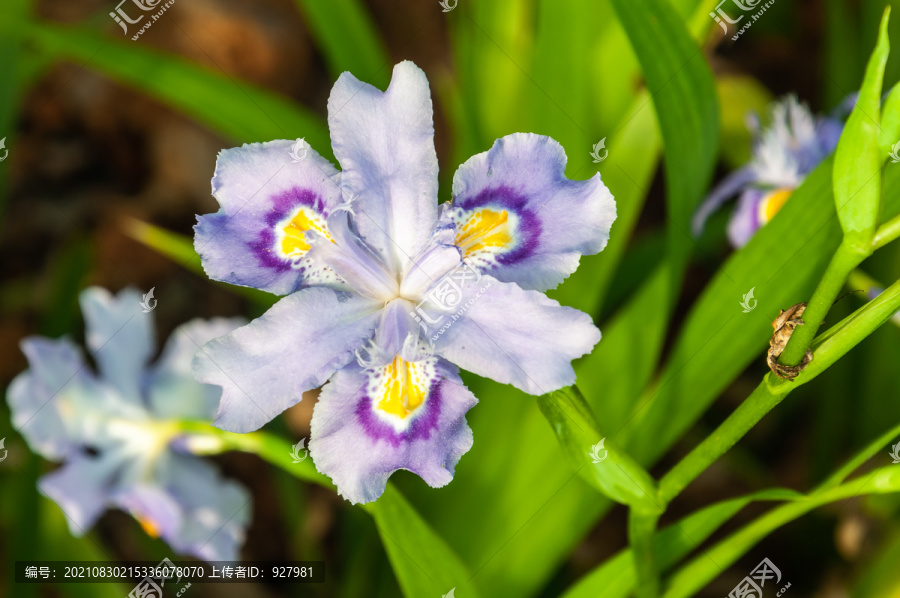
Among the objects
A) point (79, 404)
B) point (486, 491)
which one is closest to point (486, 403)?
point (486, 491)

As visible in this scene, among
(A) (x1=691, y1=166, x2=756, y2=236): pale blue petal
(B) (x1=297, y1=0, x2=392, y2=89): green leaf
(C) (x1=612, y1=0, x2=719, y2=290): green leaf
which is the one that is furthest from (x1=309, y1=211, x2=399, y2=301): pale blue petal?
(B) (x1=297, y1=0, x2=392, y2=89): green leaf

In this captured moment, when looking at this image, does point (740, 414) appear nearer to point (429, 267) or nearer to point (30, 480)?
point (429, 267)

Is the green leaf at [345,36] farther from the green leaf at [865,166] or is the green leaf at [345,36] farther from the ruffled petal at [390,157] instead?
the green leaf at [865,166]

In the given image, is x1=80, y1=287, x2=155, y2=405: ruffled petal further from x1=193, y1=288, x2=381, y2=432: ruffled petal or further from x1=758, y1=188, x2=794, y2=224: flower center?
x1=758, y1=188, x2=794, y2=224: flower center

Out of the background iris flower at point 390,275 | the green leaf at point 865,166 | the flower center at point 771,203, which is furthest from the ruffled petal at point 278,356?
the flower center at point 771,203

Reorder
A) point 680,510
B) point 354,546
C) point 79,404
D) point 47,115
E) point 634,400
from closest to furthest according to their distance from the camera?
point 634,400 → point 79,404 → point 354,546 → point 680,510 → point 47,115

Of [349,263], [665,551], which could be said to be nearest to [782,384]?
[665,551]
